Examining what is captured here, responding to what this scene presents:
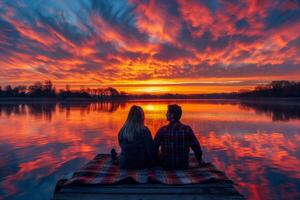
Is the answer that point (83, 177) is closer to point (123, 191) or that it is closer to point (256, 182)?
point (123, 191)

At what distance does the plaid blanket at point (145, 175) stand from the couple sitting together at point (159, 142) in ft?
0.63

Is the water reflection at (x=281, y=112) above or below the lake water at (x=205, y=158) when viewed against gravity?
above

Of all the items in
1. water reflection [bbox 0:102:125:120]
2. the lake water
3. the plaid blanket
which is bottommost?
the lake water

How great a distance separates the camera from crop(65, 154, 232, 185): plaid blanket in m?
5.14

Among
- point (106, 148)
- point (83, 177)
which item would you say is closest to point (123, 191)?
point (83, 177)

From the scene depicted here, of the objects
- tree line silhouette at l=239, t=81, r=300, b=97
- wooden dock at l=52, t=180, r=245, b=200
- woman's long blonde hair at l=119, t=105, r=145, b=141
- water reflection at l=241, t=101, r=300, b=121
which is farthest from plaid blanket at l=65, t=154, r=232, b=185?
tree line silhouette at l=239, t=81, r=300, b=97

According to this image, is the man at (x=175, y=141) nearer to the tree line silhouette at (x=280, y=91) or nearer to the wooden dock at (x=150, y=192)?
the wooden dock at (x=150, y=192)

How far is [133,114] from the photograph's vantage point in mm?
5941

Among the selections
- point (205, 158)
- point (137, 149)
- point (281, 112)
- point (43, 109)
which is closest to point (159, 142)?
point (137, 149)

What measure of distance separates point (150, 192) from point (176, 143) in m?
1.28

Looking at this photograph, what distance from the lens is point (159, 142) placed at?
5.98m

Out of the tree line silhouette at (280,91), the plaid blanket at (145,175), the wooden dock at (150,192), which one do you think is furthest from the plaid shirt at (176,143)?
the tree line silhouette at (280,91)

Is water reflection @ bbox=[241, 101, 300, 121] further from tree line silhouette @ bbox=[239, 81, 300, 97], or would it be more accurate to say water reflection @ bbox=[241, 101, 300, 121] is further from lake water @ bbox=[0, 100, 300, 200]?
tree line silhouette @ bbox=[239, 81, 300, 97]

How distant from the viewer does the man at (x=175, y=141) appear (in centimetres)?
583
